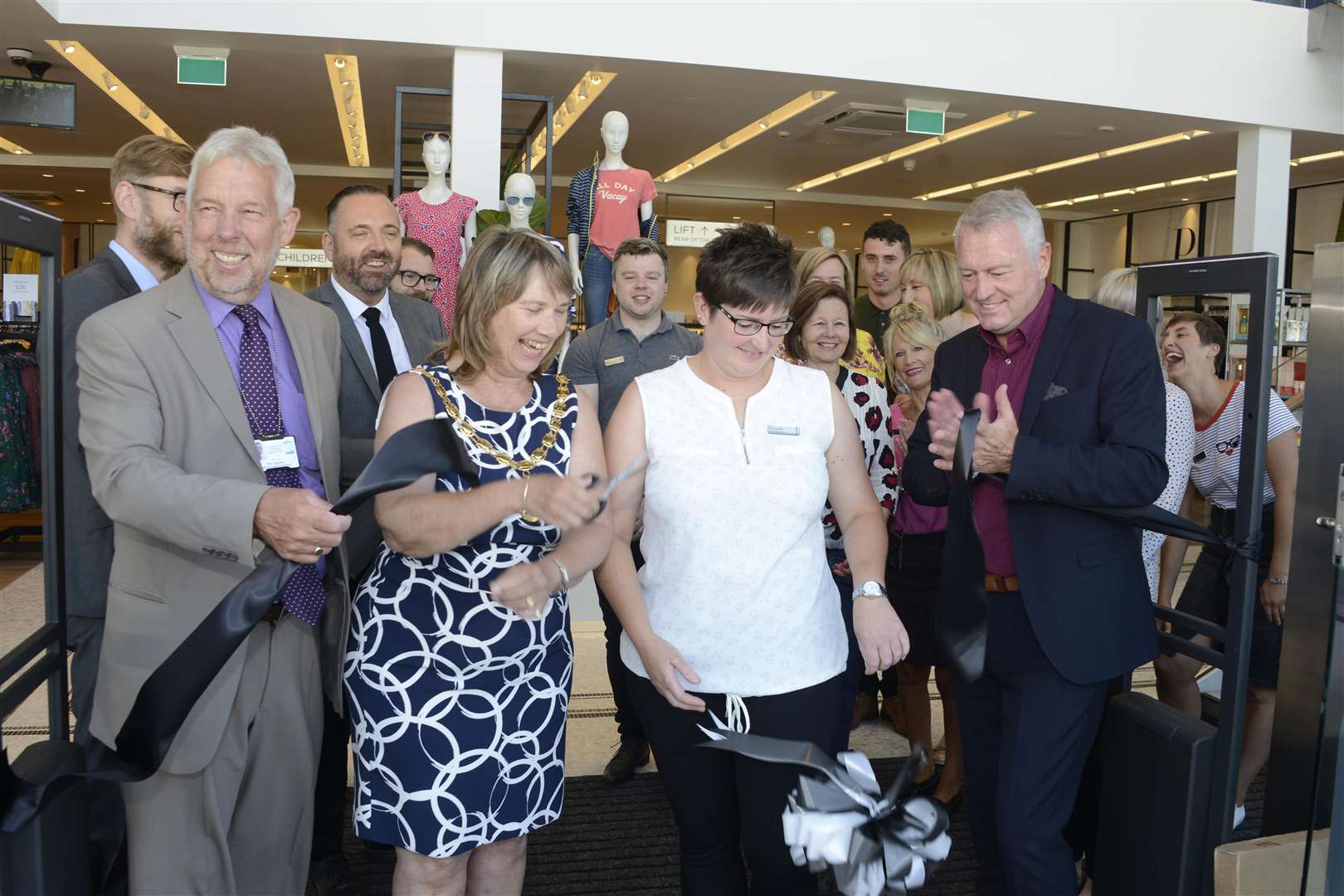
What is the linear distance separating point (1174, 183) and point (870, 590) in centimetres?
1478

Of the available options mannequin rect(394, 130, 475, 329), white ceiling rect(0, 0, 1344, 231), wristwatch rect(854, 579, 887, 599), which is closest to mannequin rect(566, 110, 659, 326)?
mannequin rect(394, 130, 475, 329)

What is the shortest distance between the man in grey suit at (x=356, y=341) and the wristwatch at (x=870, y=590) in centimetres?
Result: 132

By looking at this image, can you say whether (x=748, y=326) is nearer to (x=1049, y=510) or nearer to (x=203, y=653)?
(x=1049, y=510)

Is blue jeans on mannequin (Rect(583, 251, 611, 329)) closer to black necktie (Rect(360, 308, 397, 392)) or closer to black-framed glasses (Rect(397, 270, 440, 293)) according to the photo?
black-framed glasses (Rect(397, 270, 440, 293))

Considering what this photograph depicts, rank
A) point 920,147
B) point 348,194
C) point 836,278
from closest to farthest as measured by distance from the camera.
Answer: point 348,194 < point 836,278 < point 920,147

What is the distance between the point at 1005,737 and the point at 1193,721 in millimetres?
443

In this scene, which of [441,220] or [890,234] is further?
[441,220]

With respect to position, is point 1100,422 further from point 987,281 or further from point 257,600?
point 257,600

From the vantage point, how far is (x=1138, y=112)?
9.32 meters

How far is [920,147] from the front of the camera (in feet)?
41.1

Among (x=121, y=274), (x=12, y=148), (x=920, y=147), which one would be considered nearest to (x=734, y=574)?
(x=121, y=274)

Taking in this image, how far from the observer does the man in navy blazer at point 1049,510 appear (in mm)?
2117

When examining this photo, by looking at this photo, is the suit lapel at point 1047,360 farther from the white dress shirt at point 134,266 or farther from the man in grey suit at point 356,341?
the white dress shirt at point 134,266

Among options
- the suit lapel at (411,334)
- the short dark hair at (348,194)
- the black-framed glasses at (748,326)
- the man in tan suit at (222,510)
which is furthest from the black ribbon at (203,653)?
the short dark hair at (348,194)
